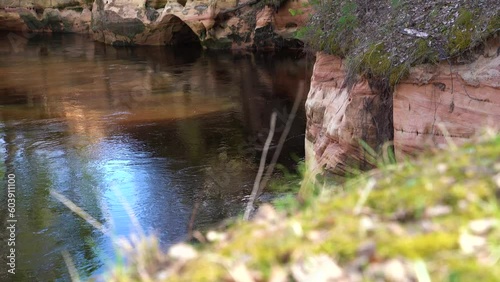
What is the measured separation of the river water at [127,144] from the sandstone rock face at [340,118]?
4.29ft

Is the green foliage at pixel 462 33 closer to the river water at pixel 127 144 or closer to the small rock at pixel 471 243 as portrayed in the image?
the river water at pixel 127 144

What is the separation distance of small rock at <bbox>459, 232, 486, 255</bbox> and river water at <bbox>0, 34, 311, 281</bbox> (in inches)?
54.2

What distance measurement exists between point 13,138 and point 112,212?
14.8 ft

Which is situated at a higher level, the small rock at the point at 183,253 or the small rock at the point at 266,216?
the small rock at the point at 266,216

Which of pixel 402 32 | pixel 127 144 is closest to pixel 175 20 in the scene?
pixel 127 144

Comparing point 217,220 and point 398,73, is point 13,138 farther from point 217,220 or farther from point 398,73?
point 398,73

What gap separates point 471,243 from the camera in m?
1.86

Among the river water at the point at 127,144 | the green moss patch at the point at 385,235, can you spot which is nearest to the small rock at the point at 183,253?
the green moss patch at the point at 385,235

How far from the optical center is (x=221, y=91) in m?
15.8

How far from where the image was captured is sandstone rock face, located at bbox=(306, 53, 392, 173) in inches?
267

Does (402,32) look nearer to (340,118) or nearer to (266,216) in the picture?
(340,118)

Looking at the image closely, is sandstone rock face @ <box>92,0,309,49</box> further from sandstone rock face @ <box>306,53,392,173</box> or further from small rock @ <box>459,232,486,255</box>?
small rock @ <box>459,232,486,255</box>

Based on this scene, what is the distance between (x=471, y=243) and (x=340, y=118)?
214 inches

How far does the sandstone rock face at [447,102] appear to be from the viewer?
562 cm
